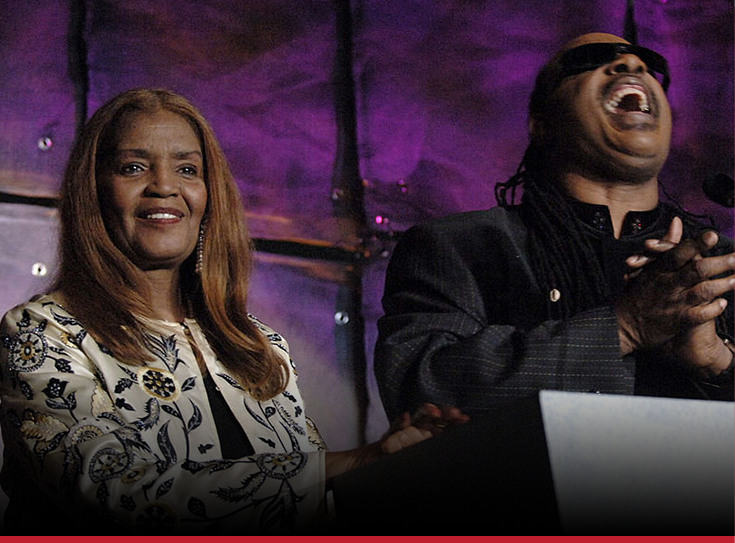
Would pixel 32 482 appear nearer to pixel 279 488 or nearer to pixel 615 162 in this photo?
pixel 279 488

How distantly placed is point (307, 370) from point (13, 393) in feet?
1.94

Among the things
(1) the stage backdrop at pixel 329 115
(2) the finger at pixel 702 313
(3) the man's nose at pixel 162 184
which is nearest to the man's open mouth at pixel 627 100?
(1) the stage backdrop at pixel 329 115

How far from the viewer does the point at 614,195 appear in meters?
2.31

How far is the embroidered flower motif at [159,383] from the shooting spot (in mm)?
1708

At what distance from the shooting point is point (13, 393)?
160 centimetres

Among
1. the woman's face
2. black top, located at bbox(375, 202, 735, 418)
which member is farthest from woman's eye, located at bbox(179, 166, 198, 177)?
black top, located at bbox(375, 202, 735, 418)

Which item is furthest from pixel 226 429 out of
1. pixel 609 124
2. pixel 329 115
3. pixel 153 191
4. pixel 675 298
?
pixel 609 124

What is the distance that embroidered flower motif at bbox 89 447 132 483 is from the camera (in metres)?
1.50

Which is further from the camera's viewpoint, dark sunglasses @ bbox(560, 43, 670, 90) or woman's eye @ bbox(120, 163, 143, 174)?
dark sunglasses @ bbox(560, 43, 670, 90)

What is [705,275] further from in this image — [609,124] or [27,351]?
[27,351]

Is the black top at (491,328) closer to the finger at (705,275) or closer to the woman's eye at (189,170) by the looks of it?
the finger at (705,275)

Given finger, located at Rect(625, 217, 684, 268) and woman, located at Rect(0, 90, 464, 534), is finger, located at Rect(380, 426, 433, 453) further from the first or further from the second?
finger, located at Rect(625, 217, 684, 268)

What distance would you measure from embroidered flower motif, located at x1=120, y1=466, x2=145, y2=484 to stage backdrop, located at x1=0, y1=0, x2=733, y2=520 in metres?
0.49

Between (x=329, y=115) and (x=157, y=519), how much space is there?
0.98 m
